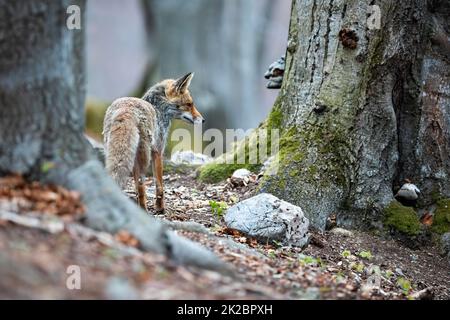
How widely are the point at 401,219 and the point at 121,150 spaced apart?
3443 mm

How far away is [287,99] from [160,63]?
9.25m

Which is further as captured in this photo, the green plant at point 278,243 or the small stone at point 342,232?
the small stone at point 342,232

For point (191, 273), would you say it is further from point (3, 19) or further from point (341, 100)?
point (341, 100)

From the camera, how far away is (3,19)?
4434mm

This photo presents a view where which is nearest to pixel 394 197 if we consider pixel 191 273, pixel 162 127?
pixel 162 127

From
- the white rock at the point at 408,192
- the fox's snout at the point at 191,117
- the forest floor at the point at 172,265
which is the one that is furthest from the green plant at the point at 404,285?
the fox's snout at the point at 191,117

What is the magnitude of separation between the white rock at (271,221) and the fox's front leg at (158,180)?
97cm

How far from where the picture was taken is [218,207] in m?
7.35

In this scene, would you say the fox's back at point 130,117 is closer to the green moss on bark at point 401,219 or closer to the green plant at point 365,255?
the green plant at point 365,255

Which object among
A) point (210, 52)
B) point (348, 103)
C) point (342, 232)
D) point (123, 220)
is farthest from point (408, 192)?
point (210, 52)

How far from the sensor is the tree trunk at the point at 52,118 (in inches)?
177

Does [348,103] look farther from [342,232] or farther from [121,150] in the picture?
[121,150]

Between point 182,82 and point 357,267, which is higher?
point 182,82

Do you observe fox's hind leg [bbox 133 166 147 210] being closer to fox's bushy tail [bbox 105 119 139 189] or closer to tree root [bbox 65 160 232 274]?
fox's bushy tail [bbox 105 119 139 189]
